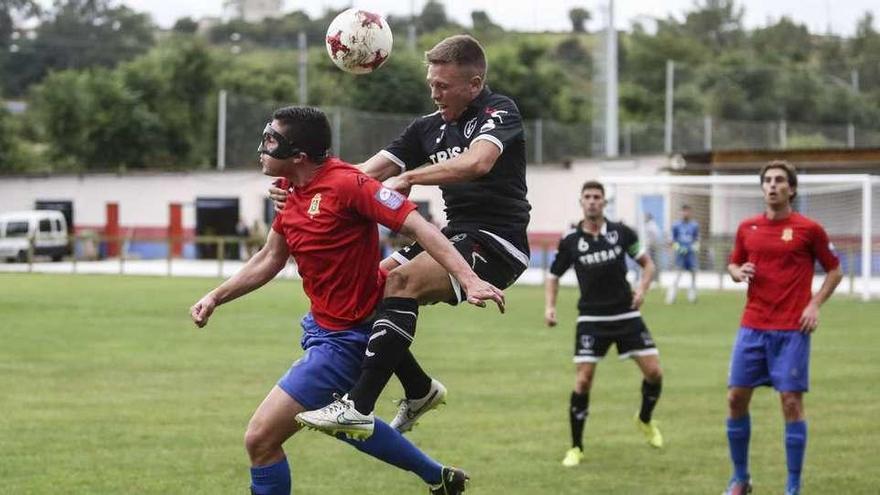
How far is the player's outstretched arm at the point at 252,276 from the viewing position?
8078 mm

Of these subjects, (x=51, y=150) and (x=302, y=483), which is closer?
(x=302, y=483)

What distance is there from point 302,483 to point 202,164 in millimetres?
65816

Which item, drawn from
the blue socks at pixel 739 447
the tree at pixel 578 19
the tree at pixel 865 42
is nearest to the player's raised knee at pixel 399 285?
the blue socks at pixel 739 447

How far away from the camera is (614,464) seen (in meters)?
12.7

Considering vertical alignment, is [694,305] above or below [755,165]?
below

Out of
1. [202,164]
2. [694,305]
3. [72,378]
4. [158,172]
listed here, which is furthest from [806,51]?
[72,378]

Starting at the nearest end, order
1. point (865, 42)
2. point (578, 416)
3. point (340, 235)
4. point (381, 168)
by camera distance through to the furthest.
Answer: point (340, 235)
point (381, 168)
point (578, 416)
point (865, 42)

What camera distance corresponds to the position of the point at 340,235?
7637 millimetres

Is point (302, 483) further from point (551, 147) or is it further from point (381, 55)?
point (551, 147)

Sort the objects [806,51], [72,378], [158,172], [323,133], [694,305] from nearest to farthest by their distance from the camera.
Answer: [323,133] → [72,378] → [694,305] → [158,172] → [806,51]

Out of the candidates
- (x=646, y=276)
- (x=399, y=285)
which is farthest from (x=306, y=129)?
(x=646, y=276)

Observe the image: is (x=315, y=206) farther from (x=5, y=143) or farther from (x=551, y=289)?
(x=5, y=143)

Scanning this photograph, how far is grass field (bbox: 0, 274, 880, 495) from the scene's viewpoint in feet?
38.3

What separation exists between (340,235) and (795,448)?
4.74 m
